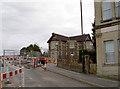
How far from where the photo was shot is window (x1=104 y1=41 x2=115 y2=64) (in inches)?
597

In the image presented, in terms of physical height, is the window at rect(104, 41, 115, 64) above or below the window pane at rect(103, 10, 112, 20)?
below


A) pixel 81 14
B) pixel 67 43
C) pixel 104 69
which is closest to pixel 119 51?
pixel 104 69

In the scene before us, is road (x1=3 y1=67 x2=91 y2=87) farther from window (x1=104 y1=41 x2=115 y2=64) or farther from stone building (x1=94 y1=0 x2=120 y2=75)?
window (x1=104 y1=41 x2=115 y2=64)

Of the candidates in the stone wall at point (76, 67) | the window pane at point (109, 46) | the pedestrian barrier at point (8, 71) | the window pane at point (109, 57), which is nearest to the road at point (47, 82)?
the pedestrian barrier at point (8, 71)

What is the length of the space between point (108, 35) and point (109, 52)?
4.81 feet

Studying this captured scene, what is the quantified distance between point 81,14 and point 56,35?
29.9m

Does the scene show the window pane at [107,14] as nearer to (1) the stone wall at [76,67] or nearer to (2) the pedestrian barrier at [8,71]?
(1) the stone wall at [76,67]

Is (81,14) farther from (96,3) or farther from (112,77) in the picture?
(112,77)

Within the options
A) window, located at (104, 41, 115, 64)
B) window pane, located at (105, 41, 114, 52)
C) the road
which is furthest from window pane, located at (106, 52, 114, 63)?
the road

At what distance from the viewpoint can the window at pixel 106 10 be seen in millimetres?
15578

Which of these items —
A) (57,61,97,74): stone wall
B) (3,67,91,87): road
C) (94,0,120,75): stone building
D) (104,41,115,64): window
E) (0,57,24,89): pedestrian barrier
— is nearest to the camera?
(0,57,24,89): pedestrian barrier

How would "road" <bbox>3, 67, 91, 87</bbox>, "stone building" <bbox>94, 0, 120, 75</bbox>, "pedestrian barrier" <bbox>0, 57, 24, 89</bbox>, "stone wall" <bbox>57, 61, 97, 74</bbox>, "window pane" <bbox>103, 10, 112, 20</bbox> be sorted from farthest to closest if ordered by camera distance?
1. "stone wall" <bbox>57, 61, 97, 74</bbox>
2. "window pane" <bbox>103, 10, 112, 20</bbox>
3. "stone building" <bbox>94, 0, 120, 75</bbox>
4. "road" <bbox>3, 67, 91, 87</bbox>
5. "pedestrian barrier" <bbox>0, 57, 24, 89</bbox>

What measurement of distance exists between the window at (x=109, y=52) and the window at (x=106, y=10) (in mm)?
2226

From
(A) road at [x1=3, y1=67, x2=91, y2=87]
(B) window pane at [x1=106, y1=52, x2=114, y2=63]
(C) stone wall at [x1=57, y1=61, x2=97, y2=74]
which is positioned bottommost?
(A) road at [x1=3, y1=67, x2=91, y2=87]
